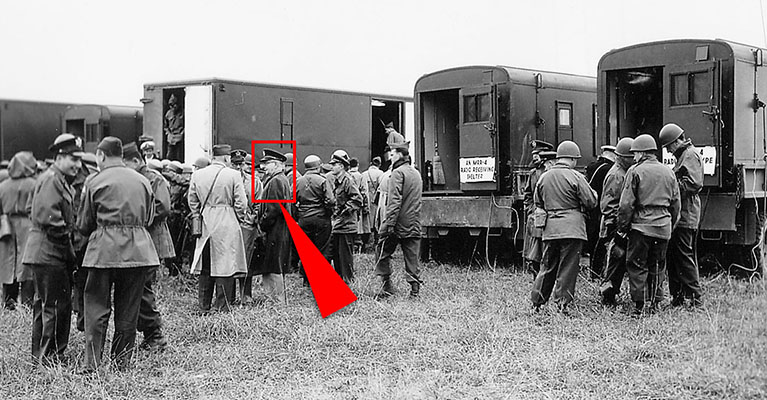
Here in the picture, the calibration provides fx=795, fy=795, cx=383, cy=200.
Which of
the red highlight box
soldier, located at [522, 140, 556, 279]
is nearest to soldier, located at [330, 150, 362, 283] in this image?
the red highlight box

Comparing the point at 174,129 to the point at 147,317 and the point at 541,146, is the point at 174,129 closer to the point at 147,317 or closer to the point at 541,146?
the point at 541,146

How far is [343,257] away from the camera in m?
9.83

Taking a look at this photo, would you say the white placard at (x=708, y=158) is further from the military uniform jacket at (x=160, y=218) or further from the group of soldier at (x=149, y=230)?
the military uniform jacket at (x=160, y=218)

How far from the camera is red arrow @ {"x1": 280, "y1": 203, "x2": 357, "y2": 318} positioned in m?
8.85

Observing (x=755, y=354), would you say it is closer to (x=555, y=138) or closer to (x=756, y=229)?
(x=756, y=229)

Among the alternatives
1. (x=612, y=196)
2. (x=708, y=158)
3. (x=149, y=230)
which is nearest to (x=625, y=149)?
(x=612, y=196)

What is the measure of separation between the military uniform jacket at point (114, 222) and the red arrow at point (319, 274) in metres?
3.15

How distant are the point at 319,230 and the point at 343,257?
67 centimetres

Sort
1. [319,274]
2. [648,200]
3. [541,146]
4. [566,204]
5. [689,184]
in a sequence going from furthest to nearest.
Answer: [541,146]
[319,274]
[689,184]
[566,204]
[648,200]

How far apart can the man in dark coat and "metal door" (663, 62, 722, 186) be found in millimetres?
5896

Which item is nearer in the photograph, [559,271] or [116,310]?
[116,310]

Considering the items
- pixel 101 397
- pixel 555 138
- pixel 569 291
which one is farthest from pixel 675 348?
pixel 555 138

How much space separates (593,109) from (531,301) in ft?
19.6

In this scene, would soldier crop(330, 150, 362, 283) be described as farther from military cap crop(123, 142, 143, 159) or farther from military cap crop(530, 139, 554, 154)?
military cap crop(123, 142, 143, 159)
